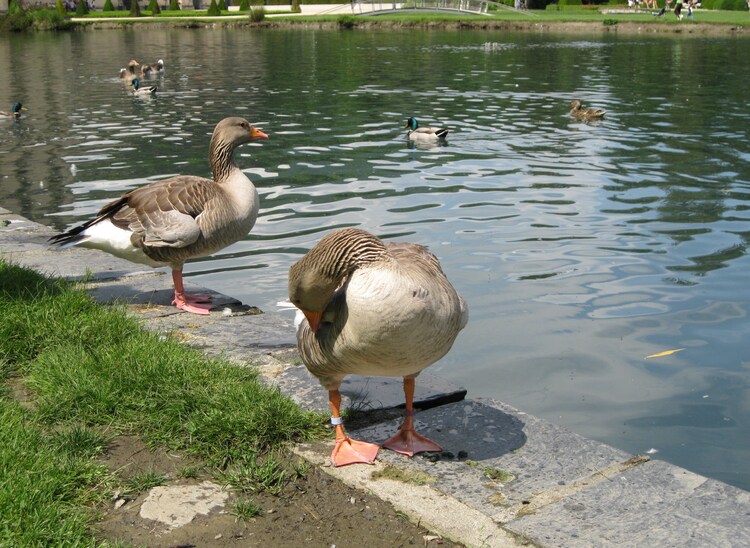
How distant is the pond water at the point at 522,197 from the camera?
6.82 metres

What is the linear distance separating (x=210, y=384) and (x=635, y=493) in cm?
229

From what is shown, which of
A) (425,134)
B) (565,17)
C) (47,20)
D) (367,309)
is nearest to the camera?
(367,309)

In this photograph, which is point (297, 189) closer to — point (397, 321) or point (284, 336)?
point (284, 336)

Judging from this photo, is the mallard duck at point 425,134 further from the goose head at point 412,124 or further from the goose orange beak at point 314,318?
the goose orange beak at point 314,318

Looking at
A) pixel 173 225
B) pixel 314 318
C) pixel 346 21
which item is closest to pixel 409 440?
pixel 314 318

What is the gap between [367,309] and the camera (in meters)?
3.76

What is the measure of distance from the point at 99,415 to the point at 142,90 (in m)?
24.5

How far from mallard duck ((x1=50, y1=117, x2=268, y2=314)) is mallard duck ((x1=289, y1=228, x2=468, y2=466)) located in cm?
311

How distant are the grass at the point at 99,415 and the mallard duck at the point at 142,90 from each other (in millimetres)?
22725

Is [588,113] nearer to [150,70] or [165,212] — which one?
[165,212]

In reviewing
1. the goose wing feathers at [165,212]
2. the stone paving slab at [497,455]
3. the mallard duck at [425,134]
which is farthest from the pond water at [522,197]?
the goose wing feathers at [165,212]

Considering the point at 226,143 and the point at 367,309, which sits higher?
the point at 226,143

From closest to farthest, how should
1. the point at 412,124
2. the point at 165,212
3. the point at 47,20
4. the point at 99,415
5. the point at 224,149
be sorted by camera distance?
the point at 99,415 → the point at 165,212 → the point at 224,149 → the point at 412,124 → the point at 47,20

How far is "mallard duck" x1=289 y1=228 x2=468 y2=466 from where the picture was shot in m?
3.76
